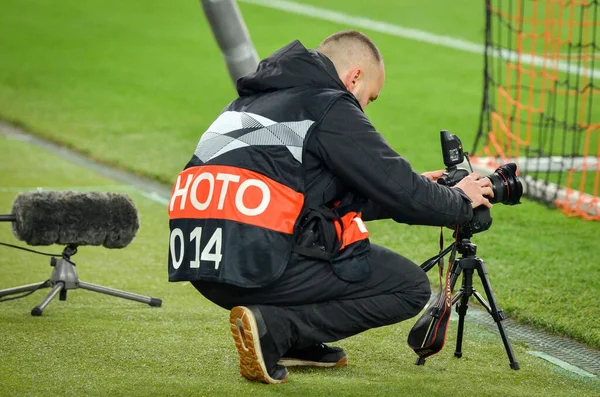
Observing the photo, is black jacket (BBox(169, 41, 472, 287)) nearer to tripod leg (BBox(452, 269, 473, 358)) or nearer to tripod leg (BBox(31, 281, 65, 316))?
tripod leg (BBox(452, 269, 473, 358))

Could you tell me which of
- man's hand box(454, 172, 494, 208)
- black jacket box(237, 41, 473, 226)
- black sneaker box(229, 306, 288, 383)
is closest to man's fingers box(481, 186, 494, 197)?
man's hand box(454, 172, 494, 208)

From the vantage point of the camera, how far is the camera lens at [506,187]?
429cm

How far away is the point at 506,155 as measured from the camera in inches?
390

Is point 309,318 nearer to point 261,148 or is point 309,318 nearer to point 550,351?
point 261,148

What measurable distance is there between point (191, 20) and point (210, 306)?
13856mm

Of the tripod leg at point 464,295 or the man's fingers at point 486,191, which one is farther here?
the tripod leg at point 464,295

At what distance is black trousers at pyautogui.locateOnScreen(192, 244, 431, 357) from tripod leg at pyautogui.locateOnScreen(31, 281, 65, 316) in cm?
128

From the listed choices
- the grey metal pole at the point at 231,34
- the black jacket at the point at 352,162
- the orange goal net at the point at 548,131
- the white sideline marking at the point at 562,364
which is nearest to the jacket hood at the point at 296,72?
the black jacket at the point at 352,162

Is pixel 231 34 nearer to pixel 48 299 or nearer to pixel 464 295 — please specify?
pixel 48 299

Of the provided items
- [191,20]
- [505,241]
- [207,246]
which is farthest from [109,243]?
[191,20]

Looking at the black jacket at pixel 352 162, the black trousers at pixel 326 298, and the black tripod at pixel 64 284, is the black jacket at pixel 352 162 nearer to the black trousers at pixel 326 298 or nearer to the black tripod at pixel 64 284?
the black trousers at pixel 326 298

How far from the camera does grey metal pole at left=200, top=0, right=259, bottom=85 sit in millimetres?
6453

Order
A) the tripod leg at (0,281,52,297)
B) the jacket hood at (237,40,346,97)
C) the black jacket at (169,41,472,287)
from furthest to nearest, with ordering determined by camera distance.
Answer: the tripod leg at (0,281,52,297) → the jacket hood at (237,40,346,97) → the black jacket at (169,41,472,287)

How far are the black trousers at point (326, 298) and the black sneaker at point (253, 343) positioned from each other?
35 mm
